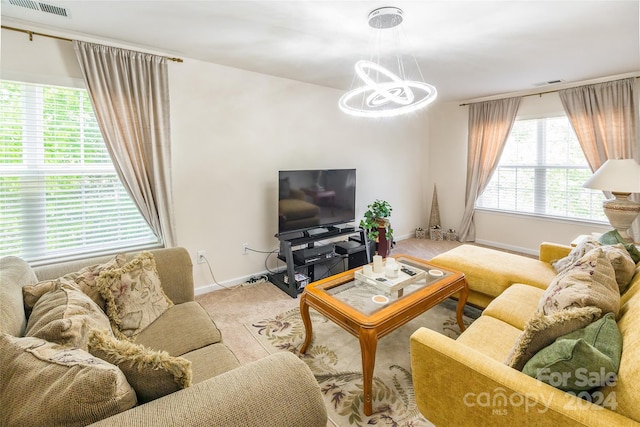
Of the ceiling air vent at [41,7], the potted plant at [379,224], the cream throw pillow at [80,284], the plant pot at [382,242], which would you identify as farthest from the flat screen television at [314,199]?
the ceiling air vent at [41,7]

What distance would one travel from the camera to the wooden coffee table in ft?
5.53

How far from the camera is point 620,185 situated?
2.60 metres

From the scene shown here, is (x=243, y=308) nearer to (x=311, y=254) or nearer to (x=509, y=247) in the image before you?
(x=311, y=254)

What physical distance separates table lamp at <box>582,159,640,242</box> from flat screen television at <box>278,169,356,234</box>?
242cm

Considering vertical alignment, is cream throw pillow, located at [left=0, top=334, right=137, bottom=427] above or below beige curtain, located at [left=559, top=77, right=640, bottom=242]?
below

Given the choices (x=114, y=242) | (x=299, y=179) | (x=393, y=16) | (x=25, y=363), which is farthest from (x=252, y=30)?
(x=25, y=363)

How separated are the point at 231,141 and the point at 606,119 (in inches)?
175

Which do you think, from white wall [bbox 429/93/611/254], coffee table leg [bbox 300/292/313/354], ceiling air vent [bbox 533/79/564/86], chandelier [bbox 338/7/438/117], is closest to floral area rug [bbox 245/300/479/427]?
coffee table leg [bbox 300/292/313/354]

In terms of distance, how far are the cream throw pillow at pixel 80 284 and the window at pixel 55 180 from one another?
1.12m

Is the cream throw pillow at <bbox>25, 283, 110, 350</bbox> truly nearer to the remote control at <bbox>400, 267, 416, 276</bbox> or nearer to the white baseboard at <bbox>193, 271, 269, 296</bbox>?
the white baseboard at <bbox>193, 271, 269, 296</bbox>

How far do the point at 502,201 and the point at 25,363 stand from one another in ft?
18.0

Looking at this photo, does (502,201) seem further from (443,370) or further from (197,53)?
(197,53)

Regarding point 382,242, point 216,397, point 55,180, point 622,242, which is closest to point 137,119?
point 55,180

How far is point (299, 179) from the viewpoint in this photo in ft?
11.5
